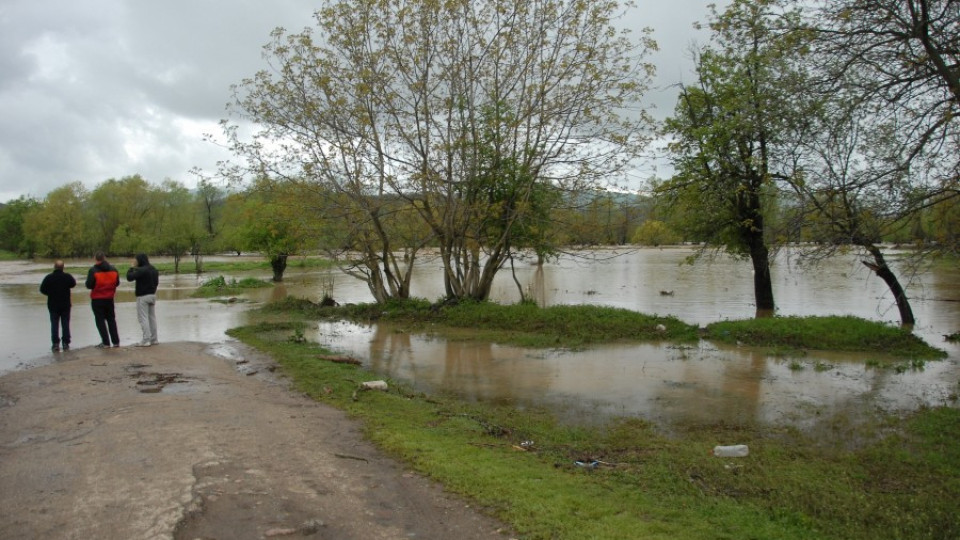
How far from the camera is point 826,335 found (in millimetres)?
12445

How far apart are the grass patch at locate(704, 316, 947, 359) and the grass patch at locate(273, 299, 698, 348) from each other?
36.4 inches

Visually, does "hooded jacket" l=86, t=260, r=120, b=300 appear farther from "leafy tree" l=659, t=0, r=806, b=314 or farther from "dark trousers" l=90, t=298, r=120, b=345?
"leafy tree" l=659, t=0, r=806, b=314

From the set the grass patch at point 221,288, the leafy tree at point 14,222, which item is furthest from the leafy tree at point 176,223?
the leafy tree at point 14,222

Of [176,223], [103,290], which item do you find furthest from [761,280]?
[176,223]

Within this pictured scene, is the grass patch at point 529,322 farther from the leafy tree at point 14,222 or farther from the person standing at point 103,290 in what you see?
the leafy tree at point 14,222

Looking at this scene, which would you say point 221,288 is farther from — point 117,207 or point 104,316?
point 117,207

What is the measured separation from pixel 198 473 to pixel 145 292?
8376 millimetres

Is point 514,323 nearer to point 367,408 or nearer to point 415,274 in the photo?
point 367,408

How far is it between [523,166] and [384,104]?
389cm

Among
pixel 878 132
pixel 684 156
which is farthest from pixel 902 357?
pixel 684 156

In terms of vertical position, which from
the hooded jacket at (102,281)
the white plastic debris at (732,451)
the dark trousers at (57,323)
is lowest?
the white plastic debris at (732,451)

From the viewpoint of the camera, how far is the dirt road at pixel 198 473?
Result: 436cm

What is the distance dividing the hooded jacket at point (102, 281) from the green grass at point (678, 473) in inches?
236

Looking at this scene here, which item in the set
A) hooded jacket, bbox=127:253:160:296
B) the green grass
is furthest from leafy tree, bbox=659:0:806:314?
hooded jacket, bbox=127:253:160:296
